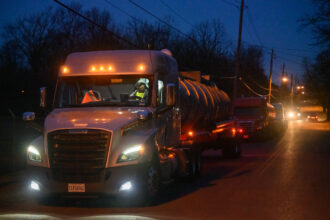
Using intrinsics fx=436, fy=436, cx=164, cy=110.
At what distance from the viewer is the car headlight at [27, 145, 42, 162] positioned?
821 centimetres

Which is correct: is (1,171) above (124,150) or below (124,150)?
below

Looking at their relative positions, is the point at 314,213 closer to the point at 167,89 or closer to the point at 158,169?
the point at 158,169

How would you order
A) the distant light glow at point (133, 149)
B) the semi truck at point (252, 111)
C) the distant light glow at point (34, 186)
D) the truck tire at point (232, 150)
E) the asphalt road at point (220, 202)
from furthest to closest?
the semi truck at point (252, 111)
the truck tire at point (232, 150)
the distant light glow at point (34, 186)
the distant light glow at point (133, 149)
the asphalt road at point (220, 202)

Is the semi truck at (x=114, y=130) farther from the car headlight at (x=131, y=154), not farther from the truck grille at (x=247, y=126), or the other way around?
the truck grille at (x=247, y=126)

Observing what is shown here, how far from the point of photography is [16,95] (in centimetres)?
5259

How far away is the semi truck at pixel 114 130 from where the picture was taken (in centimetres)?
793

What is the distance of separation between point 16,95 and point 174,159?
4618 centimetres

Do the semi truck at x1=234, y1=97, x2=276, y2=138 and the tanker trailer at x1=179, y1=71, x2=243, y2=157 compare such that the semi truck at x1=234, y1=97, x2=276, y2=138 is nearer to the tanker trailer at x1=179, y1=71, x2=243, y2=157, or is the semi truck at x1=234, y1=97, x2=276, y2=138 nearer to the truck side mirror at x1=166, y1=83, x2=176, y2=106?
the tanker trailer at x1=179, y1=71, x2=243, y2=157

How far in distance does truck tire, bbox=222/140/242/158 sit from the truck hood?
983cm

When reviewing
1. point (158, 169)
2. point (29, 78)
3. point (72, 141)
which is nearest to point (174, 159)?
point (158, 169)

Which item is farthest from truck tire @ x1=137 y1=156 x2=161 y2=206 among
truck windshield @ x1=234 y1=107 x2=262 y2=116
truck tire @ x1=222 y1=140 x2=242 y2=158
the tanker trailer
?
truck windshield @ x1=234 y1=107 x2=262 y2=116

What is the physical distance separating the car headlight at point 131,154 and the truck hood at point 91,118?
0.47 meters

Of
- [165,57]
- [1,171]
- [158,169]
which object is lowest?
[1,171]

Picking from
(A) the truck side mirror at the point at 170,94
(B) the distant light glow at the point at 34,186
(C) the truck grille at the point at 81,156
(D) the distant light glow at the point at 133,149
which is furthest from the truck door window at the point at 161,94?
(B) the distant light glow at the point at 34,186
